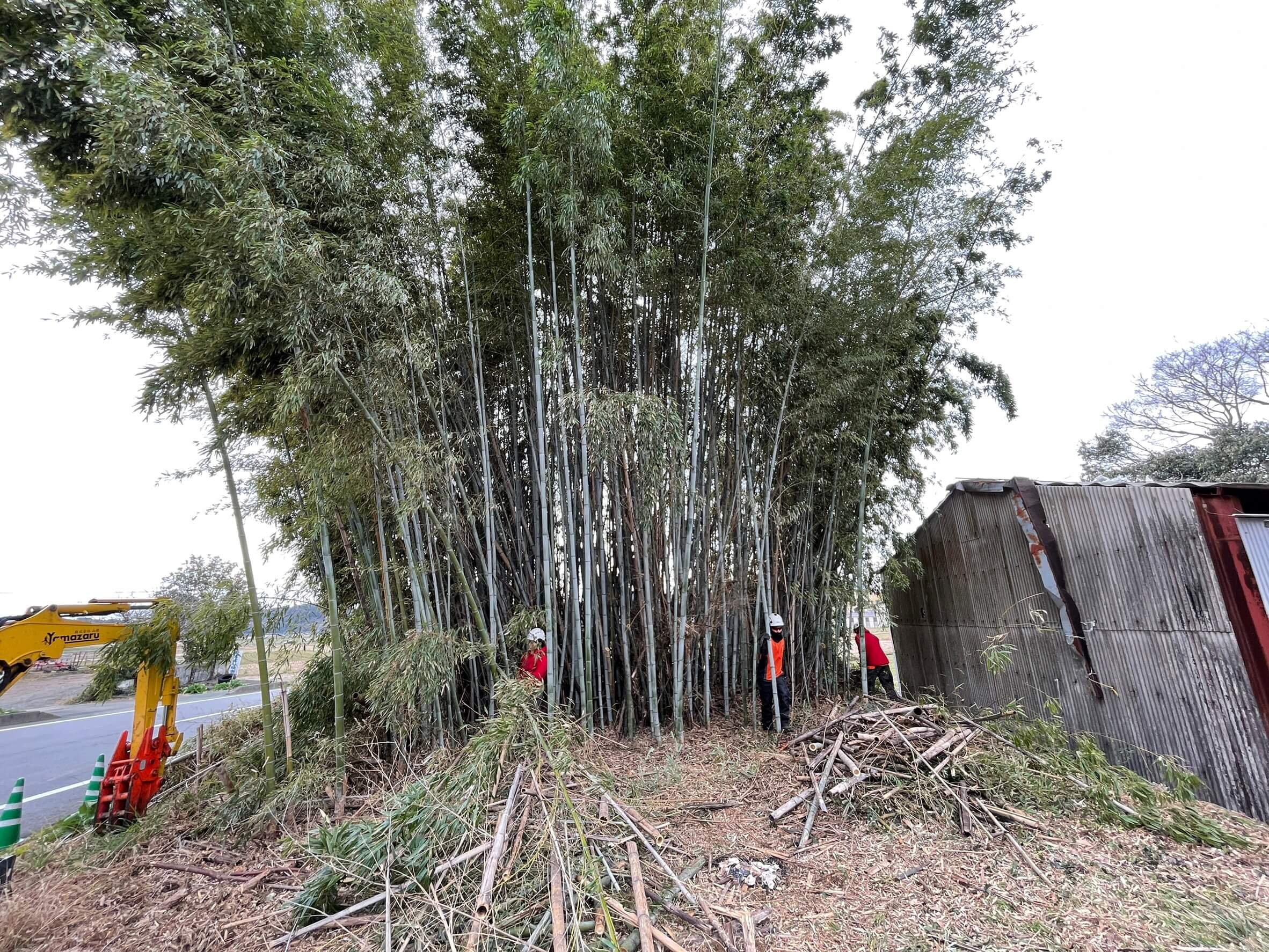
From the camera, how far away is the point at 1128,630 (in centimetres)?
364

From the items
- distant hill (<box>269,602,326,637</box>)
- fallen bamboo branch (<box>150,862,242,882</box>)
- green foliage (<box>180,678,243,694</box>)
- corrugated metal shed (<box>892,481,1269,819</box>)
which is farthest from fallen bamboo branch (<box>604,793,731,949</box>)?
green foliage (<box>180,678,243,694</box>)

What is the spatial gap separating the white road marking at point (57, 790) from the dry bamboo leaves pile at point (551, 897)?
419 centimetres

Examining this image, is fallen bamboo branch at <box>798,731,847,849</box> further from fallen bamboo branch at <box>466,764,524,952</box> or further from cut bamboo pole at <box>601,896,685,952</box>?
fallen bamboo branch at <box>466,764,524,952</box>

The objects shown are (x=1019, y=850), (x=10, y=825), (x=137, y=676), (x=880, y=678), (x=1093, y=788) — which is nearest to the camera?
(x=1019, y=850)

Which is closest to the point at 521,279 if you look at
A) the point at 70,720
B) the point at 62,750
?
the point at 62,750

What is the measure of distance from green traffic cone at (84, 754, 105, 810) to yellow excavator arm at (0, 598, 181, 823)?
0.13 meters

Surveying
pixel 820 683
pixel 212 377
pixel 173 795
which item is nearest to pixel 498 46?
pixel 212 377

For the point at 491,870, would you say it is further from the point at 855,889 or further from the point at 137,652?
the point at 137,652

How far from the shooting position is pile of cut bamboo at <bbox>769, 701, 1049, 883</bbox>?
2678 millimetres

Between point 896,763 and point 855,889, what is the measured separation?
3.12 ft

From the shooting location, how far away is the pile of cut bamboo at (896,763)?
2678mm

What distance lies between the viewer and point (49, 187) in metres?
3.36

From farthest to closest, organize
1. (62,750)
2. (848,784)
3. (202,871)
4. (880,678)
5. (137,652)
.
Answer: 1. (62,750)
2. (880,678)
3. (137,652)
4. (848,784)
5. (202,871)

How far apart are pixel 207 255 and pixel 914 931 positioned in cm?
454
